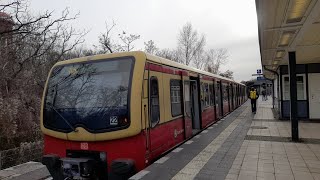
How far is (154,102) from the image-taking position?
6645 millimetres

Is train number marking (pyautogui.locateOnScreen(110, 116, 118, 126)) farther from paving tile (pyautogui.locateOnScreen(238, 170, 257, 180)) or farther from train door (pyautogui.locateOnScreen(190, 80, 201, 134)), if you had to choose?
train door (pyautogui.locateOnScreen(190, 80, 201, 134))

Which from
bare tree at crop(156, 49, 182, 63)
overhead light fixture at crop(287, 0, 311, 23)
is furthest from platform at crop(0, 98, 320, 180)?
bare tree at crop(156, 49, 182, 63)

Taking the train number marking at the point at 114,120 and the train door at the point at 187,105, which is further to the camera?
the train door at the point at 187,105

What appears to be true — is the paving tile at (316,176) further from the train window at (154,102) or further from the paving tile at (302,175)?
the train window at (154,102)

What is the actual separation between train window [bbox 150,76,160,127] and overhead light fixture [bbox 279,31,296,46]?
3709mm

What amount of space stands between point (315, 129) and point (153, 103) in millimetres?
8358

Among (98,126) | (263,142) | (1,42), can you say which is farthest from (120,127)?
(1,42)

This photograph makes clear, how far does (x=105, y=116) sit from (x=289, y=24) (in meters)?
4.57

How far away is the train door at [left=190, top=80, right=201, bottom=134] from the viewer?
35.2 ft

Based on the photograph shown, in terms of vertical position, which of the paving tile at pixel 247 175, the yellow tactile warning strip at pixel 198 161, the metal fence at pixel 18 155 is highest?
the yellow tactile warning strip at pixel 198 161

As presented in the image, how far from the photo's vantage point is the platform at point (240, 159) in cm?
580

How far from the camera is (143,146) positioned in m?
5.92

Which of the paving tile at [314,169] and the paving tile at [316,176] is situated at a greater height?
the paving tile at [314,169]

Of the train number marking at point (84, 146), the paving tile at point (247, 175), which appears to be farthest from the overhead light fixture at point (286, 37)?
the train number marking at point (84, 146)
